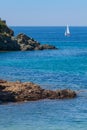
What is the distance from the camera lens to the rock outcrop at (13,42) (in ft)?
370

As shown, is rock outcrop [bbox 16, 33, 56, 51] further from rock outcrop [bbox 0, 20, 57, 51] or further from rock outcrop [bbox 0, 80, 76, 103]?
rock outcrop [bbox 0, 80, 76, 103]

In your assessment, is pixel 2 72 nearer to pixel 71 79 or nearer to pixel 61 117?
pixel 71 79

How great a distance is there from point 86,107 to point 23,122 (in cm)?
714

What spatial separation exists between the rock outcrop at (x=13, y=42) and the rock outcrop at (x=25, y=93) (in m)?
A: 69.1

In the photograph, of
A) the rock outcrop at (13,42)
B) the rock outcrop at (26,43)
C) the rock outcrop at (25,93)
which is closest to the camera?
the rock outcrop at (25,93)

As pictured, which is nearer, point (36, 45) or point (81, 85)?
point (81, 85)

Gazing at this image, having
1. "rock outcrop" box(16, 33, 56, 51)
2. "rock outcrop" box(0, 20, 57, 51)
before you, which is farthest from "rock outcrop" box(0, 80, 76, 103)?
"rock outcrop" box(16, 33, 56, 51)

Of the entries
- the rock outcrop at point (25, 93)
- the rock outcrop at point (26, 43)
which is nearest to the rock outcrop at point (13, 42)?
the rock outcrop at point (26, 43)

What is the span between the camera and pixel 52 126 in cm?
3231

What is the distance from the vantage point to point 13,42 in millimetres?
114562

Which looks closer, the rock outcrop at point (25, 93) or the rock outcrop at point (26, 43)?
the rock outcrop at point (25, 93)

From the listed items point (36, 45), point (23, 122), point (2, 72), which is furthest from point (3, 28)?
point (23, 122)

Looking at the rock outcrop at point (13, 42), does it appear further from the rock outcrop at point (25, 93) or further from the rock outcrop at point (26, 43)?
the rock outcrop at point (25, 93)

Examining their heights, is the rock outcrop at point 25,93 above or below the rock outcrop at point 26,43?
above
